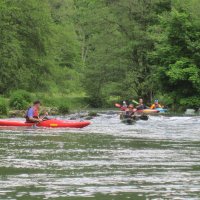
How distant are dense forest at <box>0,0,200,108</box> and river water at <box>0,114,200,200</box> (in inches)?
966

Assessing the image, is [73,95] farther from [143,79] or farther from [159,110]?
[159,110]

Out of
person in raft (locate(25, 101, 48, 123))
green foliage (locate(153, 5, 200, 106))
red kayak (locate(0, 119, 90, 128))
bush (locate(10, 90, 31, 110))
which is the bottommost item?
red kayak (locate(0, 119, 90, 128))

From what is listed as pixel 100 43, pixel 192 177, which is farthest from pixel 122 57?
pixel 192 177

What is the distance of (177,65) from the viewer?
1836 inches

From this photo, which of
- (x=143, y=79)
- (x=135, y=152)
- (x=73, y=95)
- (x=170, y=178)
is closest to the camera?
(x=170, y=178)

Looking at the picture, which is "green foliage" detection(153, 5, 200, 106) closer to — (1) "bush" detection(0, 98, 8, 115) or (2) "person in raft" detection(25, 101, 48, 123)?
(1) "bush" detection(0, 98, 8, 115)

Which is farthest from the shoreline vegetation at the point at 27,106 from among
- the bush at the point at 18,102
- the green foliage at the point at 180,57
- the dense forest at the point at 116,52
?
the dense forest at the point at 116,52

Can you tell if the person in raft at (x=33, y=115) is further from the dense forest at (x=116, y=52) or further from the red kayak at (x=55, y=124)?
the dense forest at (x=116, y=52)

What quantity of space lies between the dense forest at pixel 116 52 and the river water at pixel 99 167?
80.5 ft

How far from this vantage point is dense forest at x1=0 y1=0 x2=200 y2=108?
4659 centimetres

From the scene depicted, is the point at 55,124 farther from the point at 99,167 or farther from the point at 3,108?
the point at 99,167

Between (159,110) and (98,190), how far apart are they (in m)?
34.4

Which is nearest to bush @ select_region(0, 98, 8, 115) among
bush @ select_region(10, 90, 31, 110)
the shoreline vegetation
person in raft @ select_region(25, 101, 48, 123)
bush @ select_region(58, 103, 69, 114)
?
the shoreline vegetation

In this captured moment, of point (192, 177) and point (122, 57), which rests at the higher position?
point (122, 57)
